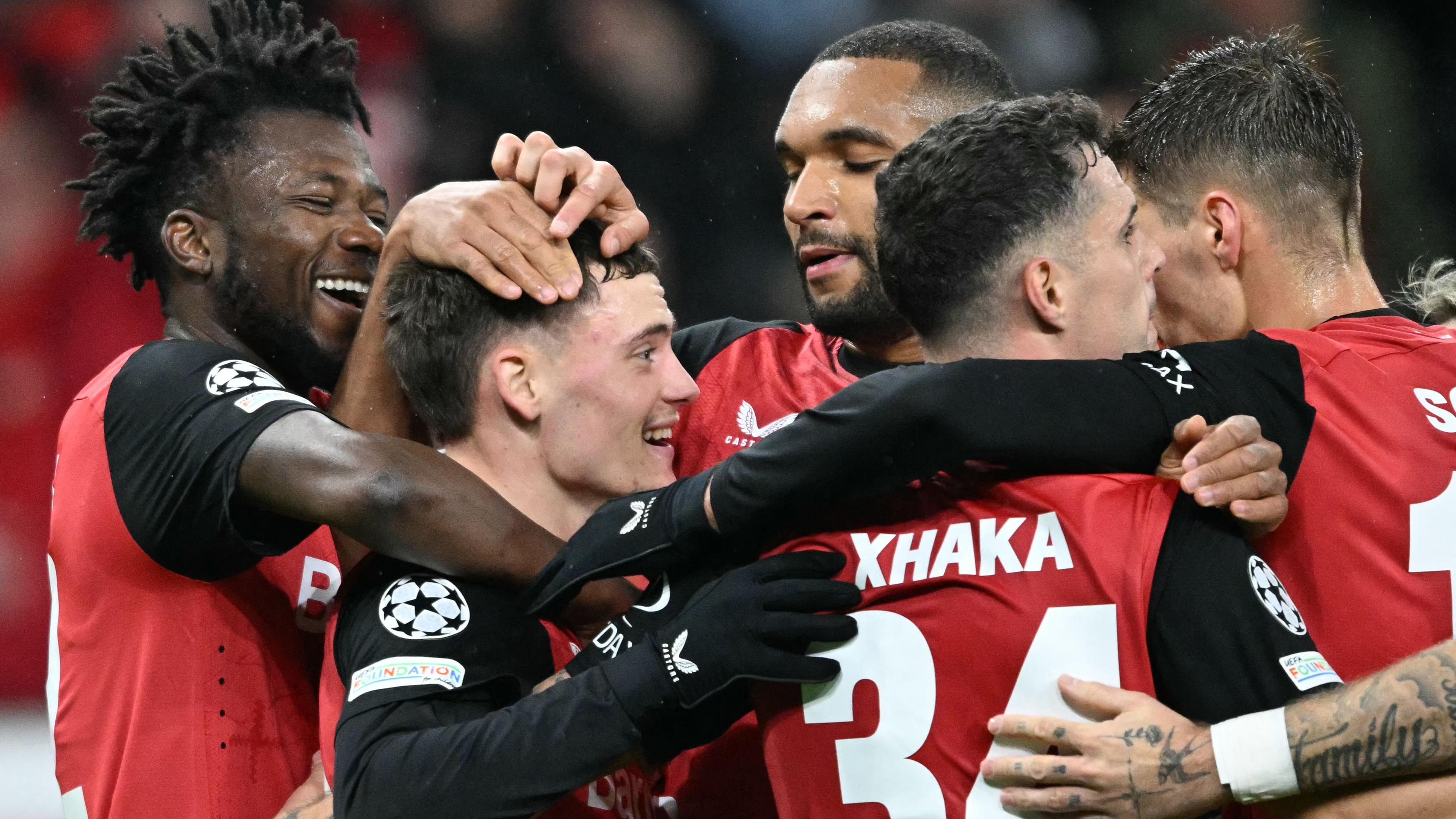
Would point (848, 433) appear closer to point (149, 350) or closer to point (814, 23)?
point (149, 350)

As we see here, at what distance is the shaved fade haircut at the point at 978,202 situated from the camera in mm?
1963

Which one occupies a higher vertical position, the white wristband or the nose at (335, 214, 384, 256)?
the nose at (335, 214, 384, 256)

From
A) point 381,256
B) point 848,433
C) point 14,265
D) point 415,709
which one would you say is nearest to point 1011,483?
point 848,433

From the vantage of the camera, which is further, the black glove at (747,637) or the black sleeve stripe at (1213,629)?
the black glove at (747,637)

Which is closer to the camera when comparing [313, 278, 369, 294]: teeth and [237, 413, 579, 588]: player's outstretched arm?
[237, 413, 579, 588]: player's outstretched arm

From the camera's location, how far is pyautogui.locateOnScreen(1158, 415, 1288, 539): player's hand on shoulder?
1719 millimetres

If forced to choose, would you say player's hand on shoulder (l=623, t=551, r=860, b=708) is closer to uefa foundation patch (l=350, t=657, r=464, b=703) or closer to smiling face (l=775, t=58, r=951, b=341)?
uefa foundation patch (l=350, t=657, r=464, b=703)

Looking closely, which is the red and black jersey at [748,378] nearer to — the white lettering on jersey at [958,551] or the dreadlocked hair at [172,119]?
the white lettering on jersey at [958,551]

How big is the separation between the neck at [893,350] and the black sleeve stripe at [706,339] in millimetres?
213

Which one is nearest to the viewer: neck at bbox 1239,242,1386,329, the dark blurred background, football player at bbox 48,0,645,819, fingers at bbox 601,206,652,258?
football player at bbox 48,0,645,819

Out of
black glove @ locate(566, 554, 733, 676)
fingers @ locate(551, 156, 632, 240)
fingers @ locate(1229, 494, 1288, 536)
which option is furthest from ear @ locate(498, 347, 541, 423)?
fingers @ locate(1229, 494, 1288, 536)

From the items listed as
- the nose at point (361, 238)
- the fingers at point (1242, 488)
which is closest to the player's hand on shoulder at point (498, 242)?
the nose at point (361, 238)

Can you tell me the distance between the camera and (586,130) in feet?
20.0

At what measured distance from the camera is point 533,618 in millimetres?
2129
